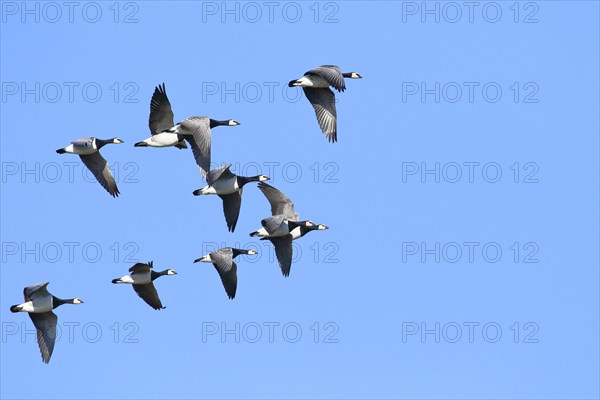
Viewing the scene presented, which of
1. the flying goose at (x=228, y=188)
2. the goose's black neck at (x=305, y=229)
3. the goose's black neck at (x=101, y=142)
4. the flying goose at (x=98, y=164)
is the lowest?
the goose's black neck at (x=305, y=229)

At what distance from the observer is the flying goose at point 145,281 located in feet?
133

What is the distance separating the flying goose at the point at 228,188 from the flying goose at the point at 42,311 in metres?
4.35

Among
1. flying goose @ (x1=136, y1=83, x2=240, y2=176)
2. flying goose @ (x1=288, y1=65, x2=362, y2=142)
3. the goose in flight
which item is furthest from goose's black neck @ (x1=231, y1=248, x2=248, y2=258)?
flying goose @ (x1=288, y1=65, x2=362, y2=142)

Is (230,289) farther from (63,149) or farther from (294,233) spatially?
(63,149)

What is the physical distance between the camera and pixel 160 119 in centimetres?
4050

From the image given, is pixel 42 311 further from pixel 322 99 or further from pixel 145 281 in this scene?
pixel 322 99

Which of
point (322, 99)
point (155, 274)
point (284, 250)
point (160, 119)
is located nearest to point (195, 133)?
point (160, 119)

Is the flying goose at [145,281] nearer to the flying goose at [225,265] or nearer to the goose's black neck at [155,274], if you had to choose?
the goose's black neck at [155,274]

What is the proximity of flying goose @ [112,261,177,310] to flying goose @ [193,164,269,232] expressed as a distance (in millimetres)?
2208

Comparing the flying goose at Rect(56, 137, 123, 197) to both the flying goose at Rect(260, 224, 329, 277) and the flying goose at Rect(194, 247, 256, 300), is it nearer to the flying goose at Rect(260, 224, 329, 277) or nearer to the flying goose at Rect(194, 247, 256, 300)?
the flying goose at Rect(194, 247, 256, 300)

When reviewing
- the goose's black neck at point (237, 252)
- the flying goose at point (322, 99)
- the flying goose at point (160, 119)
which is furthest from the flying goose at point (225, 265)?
the flying goose at point (322, 99)

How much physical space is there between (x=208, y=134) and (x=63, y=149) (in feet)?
14.0

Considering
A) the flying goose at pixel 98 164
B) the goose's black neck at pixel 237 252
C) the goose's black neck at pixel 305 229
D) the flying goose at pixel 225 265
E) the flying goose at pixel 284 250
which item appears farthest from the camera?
the flying goose at pixel 98 164

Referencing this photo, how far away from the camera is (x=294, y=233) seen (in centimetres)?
4122
